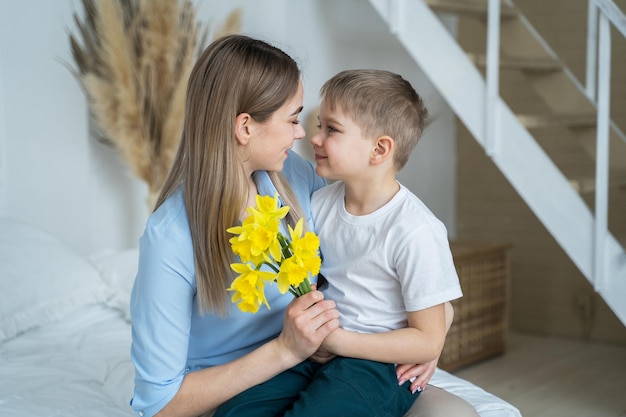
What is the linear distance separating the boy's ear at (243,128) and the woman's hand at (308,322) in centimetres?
34

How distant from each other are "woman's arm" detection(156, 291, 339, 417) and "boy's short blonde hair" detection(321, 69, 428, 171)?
418 mm

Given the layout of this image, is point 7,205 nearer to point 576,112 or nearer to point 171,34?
point 171,34

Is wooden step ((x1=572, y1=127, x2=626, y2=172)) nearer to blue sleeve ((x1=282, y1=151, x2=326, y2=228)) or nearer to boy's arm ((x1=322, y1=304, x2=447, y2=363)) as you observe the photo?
blue sleeve ((x1=282, y1=151, x2=326, y2=228))

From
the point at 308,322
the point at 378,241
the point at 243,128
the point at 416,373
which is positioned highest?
the point at 243,128

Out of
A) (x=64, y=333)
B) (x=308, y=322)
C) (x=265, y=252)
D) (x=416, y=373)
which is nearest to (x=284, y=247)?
(x=265, y=252)

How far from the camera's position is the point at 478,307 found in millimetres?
4164

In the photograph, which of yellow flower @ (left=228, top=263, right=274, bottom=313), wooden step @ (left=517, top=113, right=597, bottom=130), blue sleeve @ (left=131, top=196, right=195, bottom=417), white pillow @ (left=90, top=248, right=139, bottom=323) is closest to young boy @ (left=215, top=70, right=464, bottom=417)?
blue sleeve @ (left=131, top=196, right=195, bottom=417)

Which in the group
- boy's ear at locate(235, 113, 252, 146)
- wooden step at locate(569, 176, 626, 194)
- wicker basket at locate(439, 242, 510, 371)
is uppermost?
boy's ear at locate(235, 113, 252, 146)

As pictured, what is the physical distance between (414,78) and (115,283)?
2440 millimetres

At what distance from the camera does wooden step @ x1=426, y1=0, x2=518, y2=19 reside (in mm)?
3524

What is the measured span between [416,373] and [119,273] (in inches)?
60.1

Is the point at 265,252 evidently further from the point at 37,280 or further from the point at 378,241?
the point at 37,280

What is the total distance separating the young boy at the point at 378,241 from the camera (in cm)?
163

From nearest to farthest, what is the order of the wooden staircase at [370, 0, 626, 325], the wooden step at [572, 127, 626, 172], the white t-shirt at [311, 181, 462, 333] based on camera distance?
the white t-shirt at [311, 181, 462, 333] → the wooden staircase at [370, 0, 626, 325] → the wooden step at [572, 127, 626, 172]
